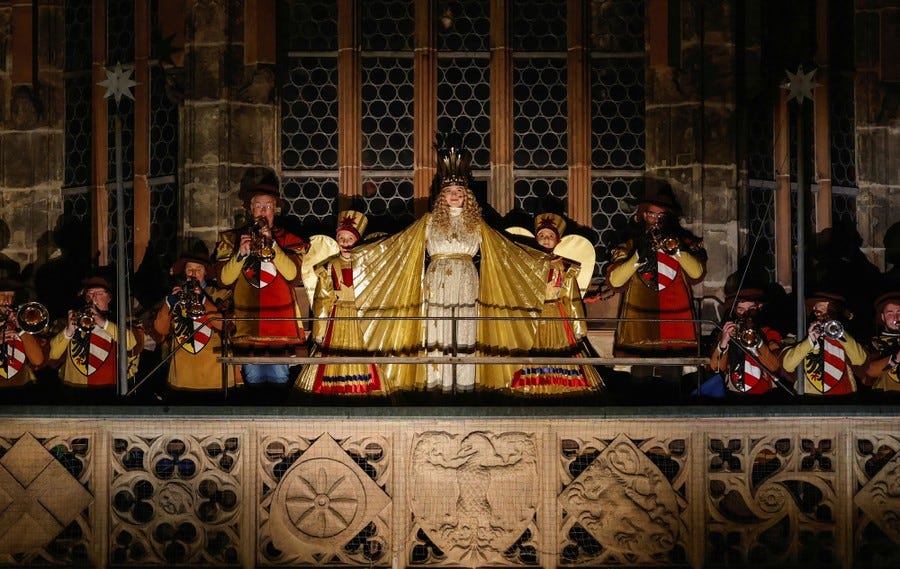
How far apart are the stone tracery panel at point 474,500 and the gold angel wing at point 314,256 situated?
12.6ft

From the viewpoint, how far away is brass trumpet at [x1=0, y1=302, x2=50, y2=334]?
2252 cm

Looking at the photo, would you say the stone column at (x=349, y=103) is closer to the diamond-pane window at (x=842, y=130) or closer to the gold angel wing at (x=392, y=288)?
the gold angel wing at (x=392, y=288)

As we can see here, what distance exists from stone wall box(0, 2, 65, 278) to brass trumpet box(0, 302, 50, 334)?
2714 mm

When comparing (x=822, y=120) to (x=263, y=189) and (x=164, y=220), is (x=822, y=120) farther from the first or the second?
(x=164, y=220)

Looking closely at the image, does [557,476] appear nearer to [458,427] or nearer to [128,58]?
[458,427]

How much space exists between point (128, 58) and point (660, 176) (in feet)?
19.7

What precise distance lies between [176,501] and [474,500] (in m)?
2.53

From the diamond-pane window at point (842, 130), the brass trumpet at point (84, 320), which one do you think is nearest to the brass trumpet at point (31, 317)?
the brass trumpet at point (84, 320)

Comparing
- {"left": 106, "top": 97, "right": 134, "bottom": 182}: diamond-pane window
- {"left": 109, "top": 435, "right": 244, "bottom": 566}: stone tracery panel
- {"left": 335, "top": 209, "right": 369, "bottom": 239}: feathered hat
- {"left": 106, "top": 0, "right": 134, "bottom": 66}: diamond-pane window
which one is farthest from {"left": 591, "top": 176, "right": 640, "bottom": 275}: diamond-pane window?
{"left": 109, "top": 435, "right": 244, "bottom": 566}: stone tracery panel

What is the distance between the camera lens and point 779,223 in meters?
25.0

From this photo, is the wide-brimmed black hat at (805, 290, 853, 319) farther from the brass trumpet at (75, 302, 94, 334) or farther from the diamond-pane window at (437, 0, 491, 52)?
the brass trumpet at (75, 302, 94, 334)

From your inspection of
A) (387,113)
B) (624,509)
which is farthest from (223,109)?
(624,509)

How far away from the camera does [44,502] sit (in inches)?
778

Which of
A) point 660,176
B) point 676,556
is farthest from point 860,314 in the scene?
point 676,556
